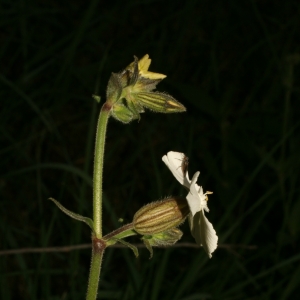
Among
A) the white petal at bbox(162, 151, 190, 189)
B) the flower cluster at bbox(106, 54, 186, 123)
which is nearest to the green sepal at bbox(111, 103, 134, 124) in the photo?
the flower cluster at bbox(106, 54, 186, 123)

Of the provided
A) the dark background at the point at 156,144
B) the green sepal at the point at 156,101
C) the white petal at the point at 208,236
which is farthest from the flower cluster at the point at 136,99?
the dark background at the point at 156,144

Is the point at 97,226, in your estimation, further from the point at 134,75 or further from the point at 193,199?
the point at 134,75

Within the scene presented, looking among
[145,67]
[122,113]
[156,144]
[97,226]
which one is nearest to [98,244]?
[97,226]

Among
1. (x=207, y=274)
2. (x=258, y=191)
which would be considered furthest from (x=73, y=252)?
(x=258, y=191)

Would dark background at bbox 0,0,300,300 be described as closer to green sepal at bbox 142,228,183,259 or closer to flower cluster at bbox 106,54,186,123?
green sepal at bbox 142,228,183,259

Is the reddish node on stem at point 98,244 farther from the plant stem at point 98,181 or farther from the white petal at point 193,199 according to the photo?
the white petal at point 193,199

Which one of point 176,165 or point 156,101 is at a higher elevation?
point 156,101
